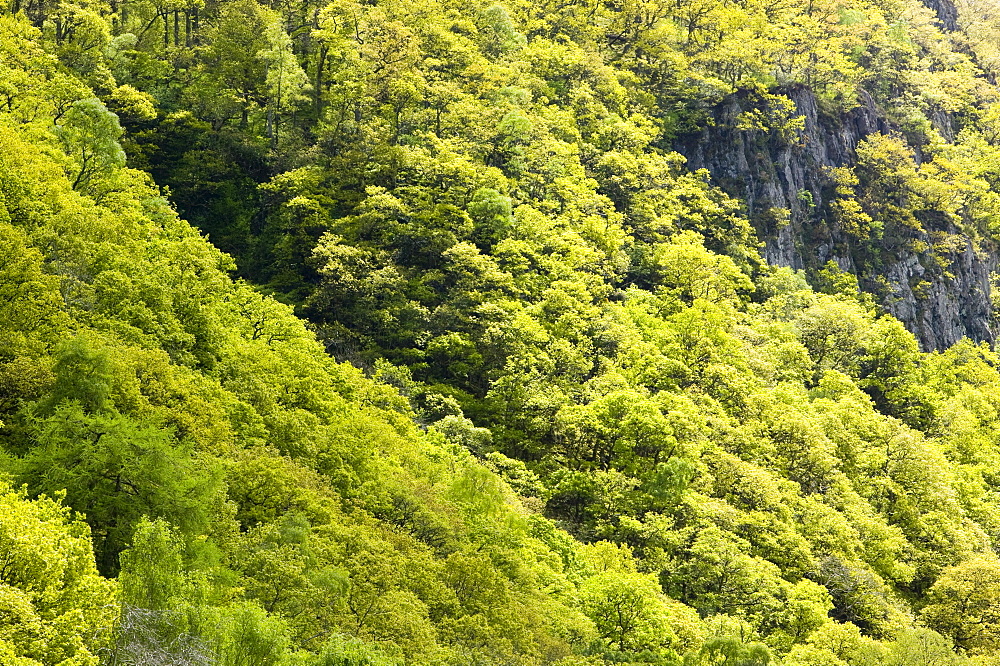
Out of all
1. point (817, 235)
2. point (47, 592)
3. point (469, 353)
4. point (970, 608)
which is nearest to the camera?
point (47, 592)

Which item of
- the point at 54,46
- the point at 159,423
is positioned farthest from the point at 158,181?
the point at 159,423

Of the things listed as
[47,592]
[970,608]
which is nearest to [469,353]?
[970,608]

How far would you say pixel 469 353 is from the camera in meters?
76.2

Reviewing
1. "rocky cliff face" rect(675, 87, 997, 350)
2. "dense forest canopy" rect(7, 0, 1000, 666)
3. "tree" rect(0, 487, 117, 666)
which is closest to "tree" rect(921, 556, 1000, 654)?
"dense forest canopy" rect(7, 0, 1000, 666)

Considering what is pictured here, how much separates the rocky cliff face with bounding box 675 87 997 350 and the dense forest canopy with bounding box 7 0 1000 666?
2.36ft

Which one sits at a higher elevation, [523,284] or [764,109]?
[764,109]

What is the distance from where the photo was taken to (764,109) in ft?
430

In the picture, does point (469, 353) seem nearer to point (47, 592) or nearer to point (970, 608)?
point (970, 608)

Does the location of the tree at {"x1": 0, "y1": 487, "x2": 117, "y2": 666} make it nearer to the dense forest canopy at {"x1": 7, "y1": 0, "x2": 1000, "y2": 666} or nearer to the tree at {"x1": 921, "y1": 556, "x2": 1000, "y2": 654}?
the dense forest canopy at {"x1": 7, "y1": 0, "x2": 1000, "y2": 666}

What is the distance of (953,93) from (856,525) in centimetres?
11550

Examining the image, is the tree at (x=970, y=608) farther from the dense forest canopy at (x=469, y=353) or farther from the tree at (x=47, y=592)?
the tree at (x=47, y=592)

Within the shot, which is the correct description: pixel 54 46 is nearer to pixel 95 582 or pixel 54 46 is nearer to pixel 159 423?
pixel 159 423

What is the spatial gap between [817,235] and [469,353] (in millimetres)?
71287

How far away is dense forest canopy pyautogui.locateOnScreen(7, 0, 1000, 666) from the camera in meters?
38.2
